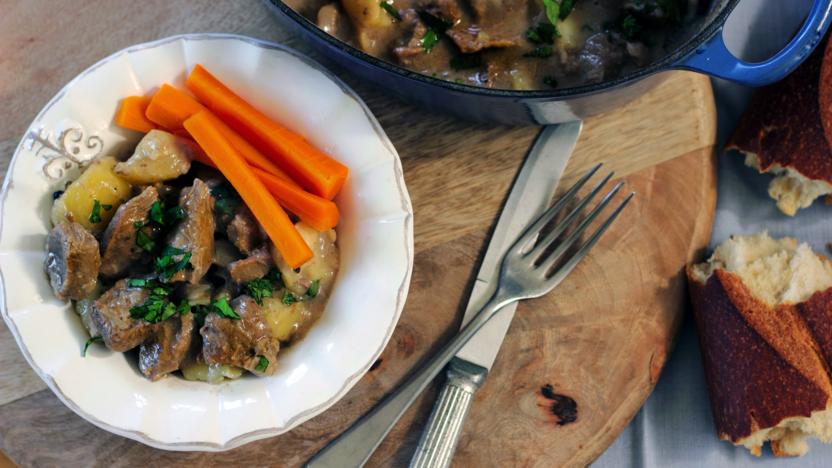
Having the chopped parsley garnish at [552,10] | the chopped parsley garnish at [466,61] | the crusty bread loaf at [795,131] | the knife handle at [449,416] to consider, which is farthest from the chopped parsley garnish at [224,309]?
the crusty bread loaf at [795,131]

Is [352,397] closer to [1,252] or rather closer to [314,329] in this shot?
[314,329]

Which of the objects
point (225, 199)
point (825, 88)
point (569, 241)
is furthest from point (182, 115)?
point (825, 88)

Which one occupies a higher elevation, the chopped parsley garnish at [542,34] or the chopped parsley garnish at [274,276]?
the chopped parsley garnish at [542,34]

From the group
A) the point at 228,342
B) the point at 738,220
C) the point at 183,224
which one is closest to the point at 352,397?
the point at 228,342

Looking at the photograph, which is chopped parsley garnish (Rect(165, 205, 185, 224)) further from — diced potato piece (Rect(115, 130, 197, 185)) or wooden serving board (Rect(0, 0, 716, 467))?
wooden serving board (Rect(0, 0, 716, 467))

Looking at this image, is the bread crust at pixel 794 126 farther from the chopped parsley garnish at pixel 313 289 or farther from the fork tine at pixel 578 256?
the chopped parsley garnish at pixel 313 289
